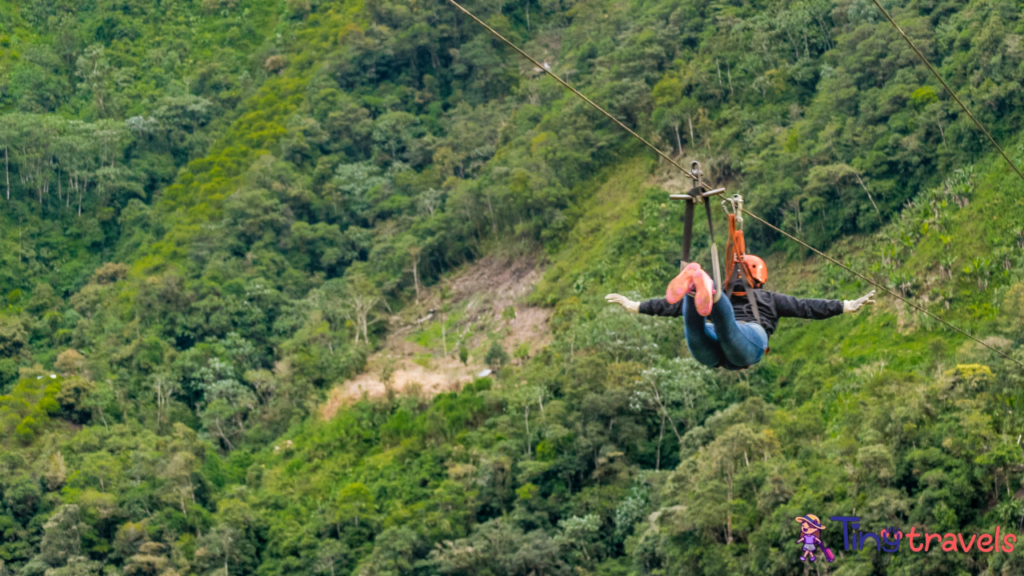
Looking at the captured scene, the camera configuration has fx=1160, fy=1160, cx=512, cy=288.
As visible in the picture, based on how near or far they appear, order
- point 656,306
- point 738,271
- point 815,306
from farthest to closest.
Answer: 1. point 738,271
2. point 815,306
3. point 656,306

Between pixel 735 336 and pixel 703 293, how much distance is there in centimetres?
90

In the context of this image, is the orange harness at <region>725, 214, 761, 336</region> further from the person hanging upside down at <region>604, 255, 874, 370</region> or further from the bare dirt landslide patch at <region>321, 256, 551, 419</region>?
the bare dirt landslide patch at <region>321, 256, 551, 419</region>

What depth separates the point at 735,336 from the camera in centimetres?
793

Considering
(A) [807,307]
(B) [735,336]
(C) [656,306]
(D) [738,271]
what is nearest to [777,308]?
(A) [807,307]

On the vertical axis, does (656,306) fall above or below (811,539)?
above

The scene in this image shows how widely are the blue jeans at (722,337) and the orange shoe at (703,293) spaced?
14 centimetres

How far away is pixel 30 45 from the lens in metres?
54.0

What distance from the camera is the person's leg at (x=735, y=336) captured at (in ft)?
25.1

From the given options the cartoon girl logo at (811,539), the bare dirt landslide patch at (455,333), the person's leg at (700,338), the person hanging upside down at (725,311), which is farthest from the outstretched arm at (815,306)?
the bare dirt landslide patch at (455,333)

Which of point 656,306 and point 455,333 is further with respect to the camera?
point 455,333

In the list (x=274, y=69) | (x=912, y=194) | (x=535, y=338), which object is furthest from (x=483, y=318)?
(x=274, y=69)

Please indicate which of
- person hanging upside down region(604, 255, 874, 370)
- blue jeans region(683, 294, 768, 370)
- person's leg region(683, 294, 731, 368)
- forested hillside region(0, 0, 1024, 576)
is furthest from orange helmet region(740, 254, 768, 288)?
forested hillside region(0, 0, 1024, 576)

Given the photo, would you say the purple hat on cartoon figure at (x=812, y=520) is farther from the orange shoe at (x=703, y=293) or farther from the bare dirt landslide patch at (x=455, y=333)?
the orange shoe at (x=703, y=293)

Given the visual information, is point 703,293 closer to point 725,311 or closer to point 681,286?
point 681,286
